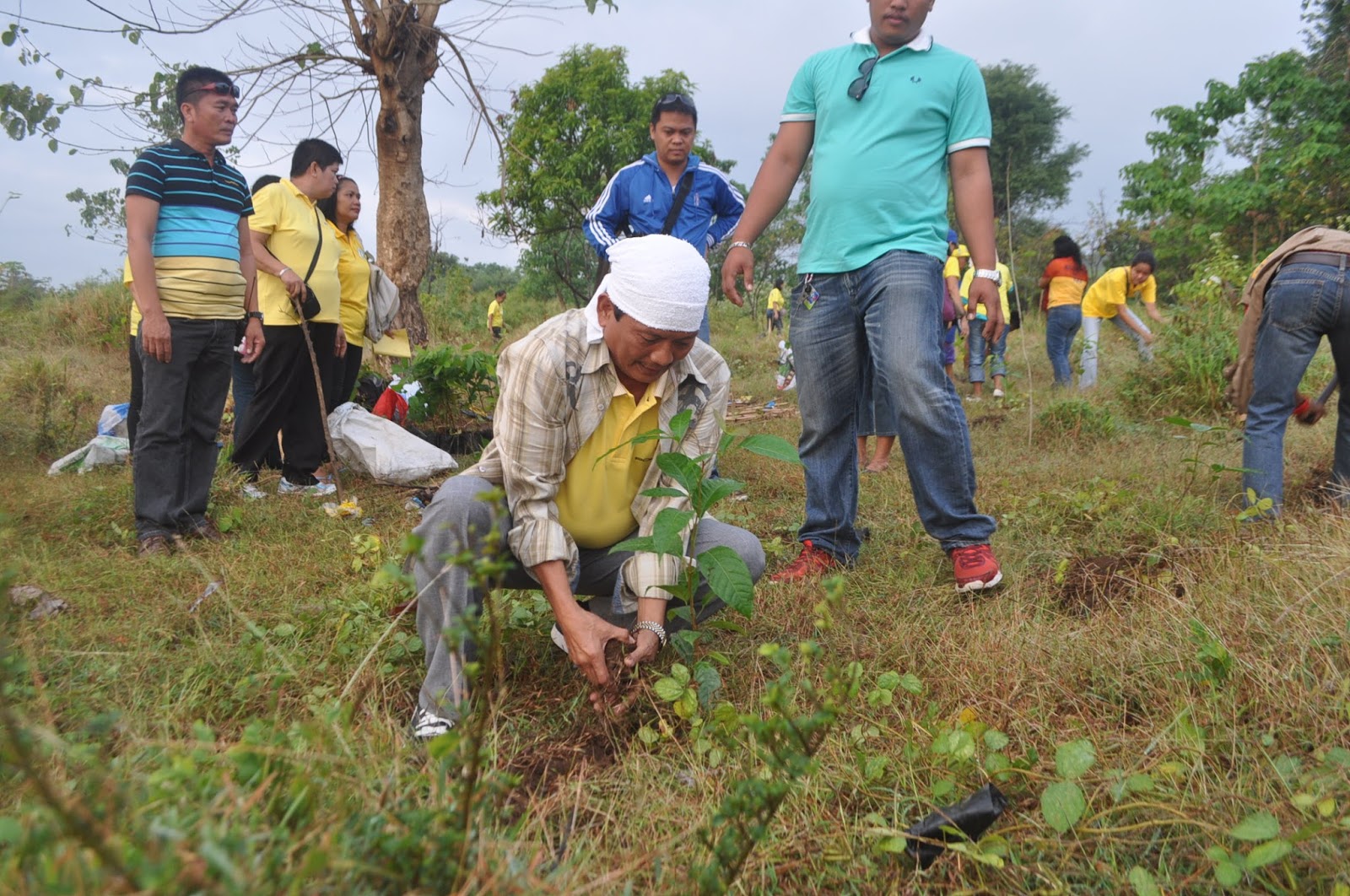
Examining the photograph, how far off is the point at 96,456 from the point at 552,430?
403 cm

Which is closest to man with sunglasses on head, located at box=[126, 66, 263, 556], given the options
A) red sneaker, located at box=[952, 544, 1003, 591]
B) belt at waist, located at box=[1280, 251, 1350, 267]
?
red sneaker, located at box=[952, 544, 1003, 591]

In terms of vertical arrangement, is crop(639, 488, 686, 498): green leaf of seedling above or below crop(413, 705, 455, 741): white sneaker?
above

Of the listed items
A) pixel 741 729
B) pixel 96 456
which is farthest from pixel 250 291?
pixel 741 729

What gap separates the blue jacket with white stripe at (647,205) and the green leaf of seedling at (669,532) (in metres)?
2.67

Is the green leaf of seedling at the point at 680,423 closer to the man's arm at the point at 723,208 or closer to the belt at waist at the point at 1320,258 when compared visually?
the belt at waist at the point at 1320,258

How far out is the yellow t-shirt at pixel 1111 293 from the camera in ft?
24.8

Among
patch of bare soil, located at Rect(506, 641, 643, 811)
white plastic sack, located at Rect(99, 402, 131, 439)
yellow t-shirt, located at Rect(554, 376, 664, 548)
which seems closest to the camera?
patch of bare soil, located at Rect(506, 641, 643, 811)

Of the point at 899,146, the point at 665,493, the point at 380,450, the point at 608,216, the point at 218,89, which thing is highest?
the point at 218,89

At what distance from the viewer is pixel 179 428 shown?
342 centimetres

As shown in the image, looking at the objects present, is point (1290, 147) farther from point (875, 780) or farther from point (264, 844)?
point (264, 844)

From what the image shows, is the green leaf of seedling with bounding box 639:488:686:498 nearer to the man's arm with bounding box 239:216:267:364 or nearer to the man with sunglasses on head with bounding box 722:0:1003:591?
the man with sunglasses on head with bounding box 722:0:1003:591

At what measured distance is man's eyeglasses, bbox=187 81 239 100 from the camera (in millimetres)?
3334

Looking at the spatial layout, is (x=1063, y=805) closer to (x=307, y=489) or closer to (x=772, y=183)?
(x=772, y=183)

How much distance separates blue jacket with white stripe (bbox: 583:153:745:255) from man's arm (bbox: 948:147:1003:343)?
174 cm
